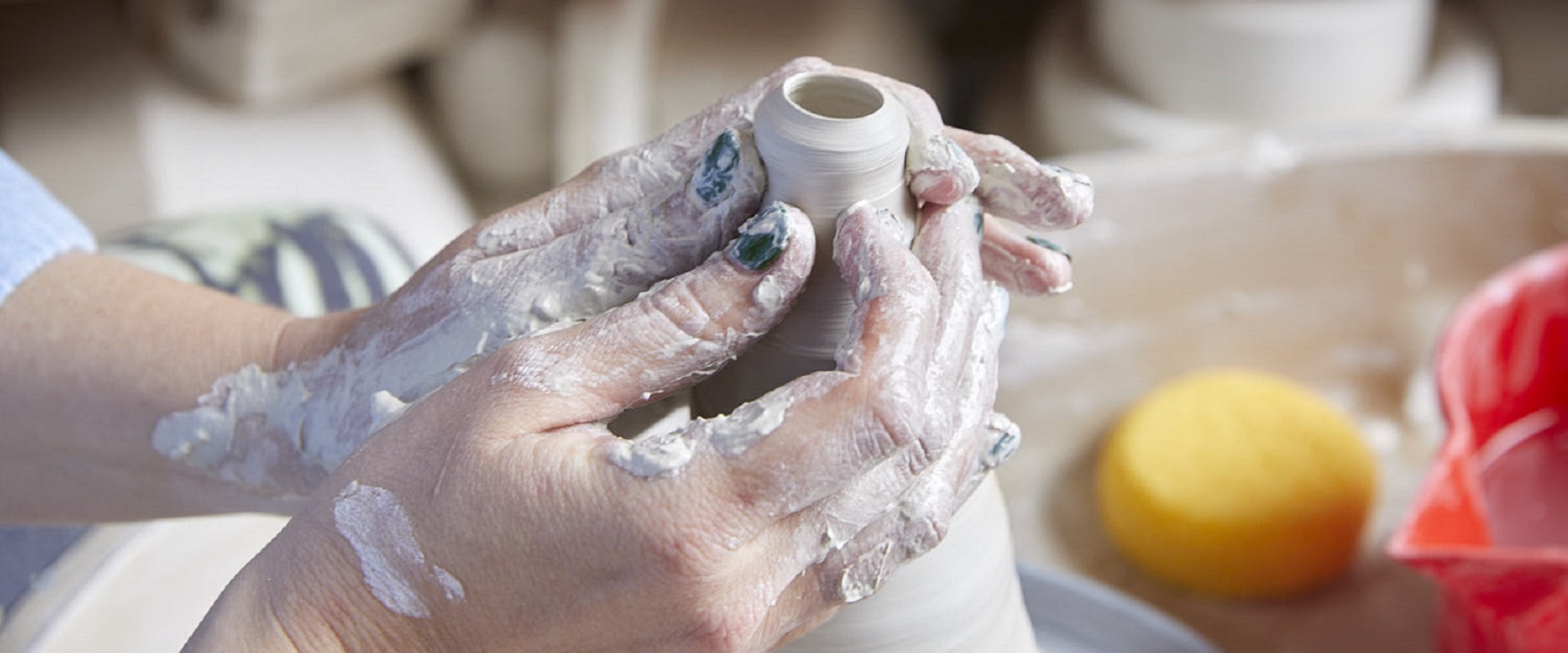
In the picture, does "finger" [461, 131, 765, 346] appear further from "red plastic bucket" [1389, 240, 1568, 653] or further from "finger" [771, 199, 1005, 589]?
"red plastic bucket" [1389, 240, 1568, 653]

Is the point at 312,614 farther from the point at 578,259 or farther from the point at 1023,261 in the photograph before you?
the point at 1023,261

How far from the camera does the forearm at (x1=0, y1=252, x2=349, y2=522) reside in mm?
911

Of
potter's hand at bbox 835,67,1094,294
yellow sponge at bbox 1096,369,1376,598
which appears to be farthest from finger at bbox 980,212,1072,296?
yellow sponge at bbox 1096,369,1376,598

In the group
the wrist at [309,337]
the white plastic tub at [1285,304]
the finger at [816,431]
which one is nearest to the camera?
the finger at [816,431]

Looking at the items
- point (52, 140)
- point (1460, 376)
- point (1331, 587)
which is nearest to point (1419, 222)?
point (1460, 376)

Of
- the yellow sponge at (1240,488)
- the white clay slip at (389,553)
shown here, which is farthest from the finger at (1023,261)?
the yellow sponge at (1240,488)

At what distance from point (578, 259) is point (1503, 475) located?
1.17 m

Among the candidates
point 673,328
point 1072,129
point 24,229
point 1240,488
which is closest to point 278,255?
point 24,229

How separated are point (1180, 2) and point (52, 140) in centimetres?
162

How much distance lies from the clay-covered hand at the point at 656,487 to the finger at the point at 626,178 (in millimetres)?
108

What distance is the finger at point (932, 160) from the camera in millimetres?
711

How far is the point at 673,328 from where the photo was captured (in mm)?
671

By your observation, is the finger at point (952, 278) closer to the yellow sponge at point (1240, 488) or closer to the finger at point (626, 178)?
the finger at point (626, 178)

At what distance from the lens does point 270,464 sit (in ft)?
2.86
